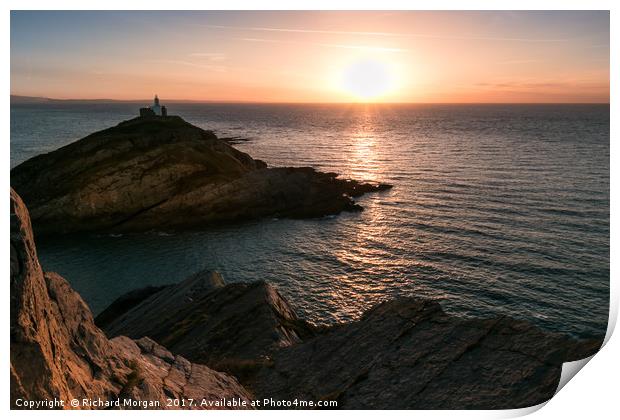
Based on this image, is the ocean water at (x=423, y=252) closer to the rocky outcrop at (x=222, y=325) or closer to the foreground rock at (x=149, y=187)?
the foreground rock at (x=149, y=187)

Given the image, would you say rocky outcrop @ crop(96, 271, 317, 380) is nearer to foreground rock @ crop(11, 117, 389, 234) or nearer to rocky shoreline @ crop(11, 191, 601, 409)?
rocky shoreline @ crop(11, 191, 601, 409)

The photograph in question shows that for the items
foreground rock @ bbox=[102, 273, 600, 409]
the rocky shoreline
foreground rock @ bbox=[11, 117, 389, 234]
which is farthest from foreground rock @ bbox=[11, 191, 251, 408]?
foreground rock @ bbox=[11, 117, 389, 234]

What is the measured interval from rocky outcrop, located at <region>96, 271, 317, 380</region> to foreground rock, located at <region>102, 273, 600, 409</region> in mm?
47

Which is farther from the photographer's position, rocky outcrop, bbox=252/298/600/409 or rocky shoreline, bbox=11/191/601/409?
rocky outcrop, bbox=252/298/600/409

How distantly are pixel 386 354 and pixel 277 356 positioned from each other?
11.7 ft

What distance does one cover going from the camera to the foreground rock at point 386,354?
36.0ft

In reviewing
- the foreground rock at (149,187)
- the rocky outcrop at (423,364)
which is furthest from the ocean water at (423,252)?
the rocky outcrop at (423,364)

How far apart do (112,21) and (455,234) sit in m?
32.5

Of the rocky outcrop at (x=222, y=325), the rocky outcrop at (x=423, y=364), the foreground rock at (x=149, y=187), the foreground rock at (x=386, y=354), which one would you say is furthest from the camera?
the foreground rock at (x=149, y=187)

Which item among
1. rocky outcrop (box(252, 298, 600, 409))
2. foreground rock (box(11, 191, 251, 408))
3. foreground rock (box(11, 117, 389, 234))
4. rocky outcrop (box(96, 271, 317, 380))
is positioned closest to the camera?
foreground rock (box(11, 191, 251, 408))

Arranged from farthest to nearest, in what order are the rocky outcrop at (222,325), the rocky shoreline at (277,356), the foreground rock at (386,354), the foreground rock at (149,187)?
the foreground rock at (149,187)
the rocky outcrop at (222,325)
the foreground rock at (386,354)
the rocky shoreline at (277,356)

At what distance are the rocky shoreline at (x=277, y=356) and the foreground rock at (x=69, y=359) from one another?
0.9 inches

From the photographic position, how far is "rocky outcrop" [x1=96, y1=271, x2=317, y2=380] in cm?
1457

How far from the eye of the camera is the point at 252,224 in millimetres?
47312
